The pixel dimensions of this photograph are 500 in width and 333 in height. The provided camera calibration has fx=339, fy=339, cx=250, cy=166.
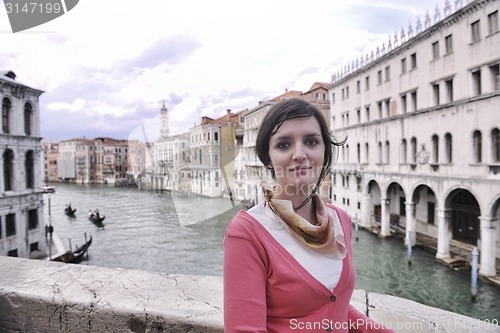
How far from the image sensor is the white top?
88 centimetres

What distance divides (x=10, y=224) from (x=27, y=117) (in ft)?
12.9

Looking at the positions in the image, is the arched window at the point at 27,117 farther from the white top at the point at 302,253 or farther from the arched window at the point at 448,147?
the arched window at the point at 448,147

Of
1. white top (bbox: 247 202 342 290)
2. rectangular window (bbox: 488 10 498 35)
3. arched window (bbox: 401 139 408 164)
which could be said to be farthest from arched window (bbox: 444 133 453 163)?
white top (bbox: 247 202 342 290)

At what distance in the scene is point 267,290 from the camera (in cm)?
84

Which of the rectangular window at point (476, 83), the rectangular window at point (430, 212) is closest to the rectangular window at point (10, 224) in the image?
the rectangular window at point (476, 83)

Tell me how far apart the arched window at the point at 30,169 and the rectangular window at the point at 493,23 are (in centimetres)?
1587

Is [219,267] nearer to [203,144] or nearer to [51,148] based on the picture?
[203,144]

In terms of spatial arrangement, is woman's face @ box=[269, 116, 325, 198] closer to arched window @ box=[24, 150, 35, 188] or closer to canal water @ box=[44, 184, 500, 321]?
canal water @ box=[44, 184, 500, 321]

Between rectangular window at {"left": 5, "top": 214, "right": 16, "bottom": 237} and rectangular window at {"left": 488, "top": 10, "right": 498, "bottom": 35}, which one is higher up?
rectangular window at {"left": 488, "top": 10, "right": 498, "bottom": 35}

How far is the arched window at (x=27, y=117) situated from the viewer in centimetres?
1246

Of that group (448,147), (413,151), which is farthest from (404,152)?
(448,147)

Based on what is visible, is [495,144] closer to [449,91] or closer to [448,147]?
[448,147]

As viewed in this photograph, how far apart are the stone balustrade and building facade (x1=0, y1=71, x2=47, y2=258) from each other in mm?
12005

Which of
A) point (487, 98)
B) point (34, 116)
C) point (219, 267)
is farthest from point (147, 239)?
point (487, 98)
